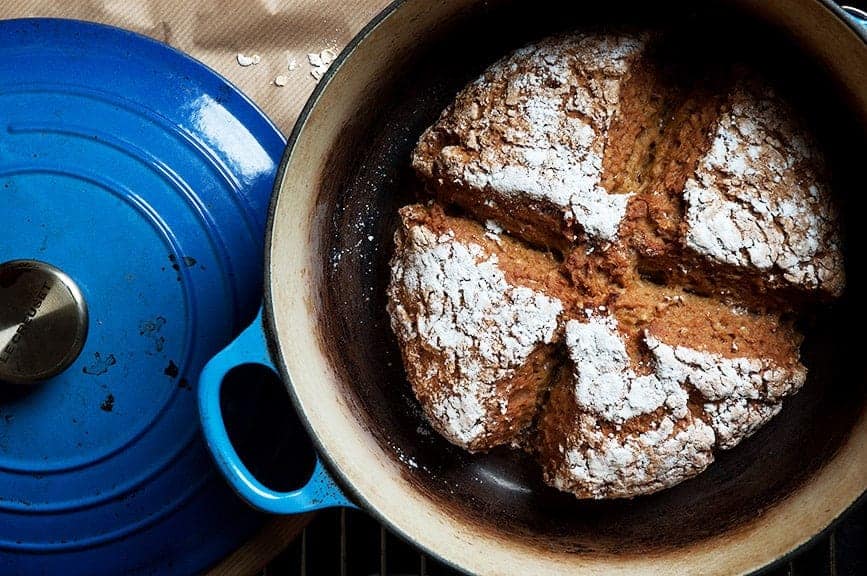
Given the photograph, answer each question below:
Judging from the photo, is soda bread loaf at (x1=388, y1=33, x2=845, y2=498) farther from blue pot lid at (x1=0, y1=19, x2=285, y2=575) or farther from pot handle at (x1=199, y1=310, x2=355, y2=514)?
blue pot lid at (x1=0, y1=19, x2=285, y2=575)

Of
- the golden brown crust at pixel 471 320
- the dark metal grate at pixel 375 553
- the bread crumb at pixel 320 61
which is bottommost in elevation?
the dark metal grate at pixel 375 553

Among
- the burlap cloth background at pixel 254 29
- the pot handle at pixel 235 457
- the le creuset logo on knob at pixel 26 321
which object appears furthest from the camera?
the burlap cloth background at pixel 254 29

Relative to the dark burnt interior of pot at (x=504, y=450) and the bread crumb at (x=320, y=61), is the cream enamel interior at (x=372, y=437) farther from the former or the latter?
the bread crumb at (x=320, y=61)

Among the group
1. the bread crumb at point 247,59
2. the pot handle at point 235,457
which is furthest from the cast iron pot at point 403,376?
the bread crumb at point 247,59

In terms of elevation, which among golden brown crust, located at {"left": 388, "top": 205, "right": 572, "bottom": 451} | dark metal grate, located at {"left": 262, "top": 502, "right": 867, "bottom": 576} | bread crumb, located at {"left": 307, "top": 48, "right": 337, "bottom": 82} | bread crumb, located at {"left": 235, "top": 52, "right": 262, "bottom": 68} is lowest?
dark metal grate, located at {"left": 262, "top": 502, "right": 867, "bottom": 576}

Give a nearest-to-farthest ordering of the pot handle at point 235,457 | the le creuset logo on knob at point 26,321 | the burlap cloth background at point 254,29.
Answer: the pot handle at point 235,457 < the le creuset logo on knob at point 26,321 < the burlap cloth background at point 254,29

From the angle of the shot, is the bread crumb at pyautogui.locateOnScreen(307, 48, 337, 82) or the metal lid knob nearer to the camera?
the metal lid knob

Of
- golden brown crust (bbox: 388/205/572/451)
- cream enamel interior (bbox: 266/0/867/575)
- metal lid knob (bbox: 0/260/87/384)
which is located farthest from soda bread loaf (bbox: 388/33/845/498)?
metal lid knob (bbox: 0/260/87/384)
